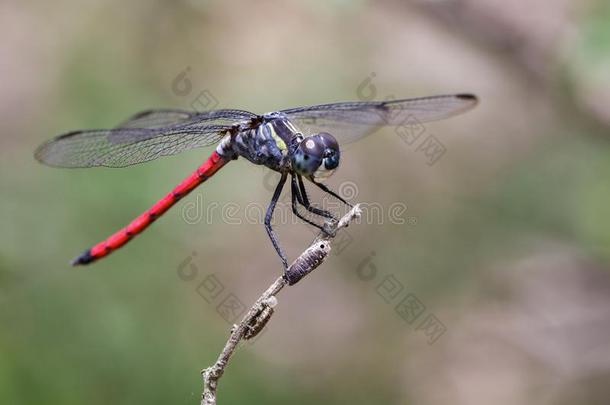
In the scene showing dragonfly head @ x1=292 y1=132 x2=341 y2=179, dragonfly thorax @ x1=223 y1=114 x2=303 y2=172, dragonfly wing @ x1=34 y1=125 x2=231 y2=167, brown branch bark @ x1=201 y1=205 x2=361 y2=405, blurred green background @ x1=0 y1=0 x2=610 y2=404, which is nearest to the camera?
brown branch bark @ x1=201 y1=205 x2=361 y2=405

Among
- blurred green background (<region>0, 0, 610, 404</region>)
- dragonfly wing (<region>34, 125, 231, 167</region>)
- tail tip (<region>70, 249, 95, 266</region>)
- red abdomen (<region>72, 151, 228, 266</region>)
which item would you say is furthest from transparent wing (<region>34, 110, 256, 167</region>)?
blurred green background (<region>0, 0, 610, 404</region>)

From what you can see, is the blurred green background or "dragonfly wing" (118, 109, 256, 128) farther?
the blurred green background

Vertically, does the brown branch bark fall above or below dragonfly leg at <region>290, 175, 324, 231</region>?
below

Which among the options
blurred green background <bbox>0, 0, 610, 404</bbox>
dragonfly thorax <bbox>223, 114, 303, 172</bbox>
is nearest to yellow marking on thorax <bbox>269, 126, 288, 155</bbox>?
dragonfly thorax <bbox>223, 114, 303, 172</bbox>

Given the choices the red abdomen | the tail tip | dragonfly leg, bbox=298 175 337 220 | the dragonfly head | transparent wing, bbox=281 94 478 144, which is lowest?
the tail tip

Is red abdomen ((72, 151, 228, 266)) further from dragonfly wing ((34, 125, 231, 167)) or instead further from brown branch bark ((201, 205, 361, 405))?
brown branch bark ((201, 205, 361, 405))

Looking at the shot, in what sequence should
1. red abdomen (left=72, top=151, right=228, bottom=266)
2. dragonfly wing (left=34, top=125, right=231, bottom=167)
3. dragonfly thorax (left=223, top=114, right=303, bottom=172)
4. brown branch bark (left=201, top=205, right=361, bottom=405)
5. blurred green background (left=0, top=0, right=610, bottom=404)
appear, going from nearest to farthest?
1. brown branch bark (left=201, top=205, right=361, bottom=405)
2. dragonfly wing (left=34, top=125, right=231, bottom=167)
3. dragonfly thorax (left=223, top=114, right=303, bottom=172)
4. red abdomen (left=72, top=151, right=228, bottom=266)
5. blurred green background (left=0, top=0, right=610, bottom=404)

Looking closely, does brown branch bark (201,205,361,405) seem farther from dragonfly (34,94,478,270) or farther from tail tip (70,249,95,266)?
tail tip (70,249,95,266)

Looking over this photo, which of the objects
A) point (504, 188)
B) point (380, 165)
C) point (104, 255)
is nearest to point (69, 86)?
point (104, 255)
